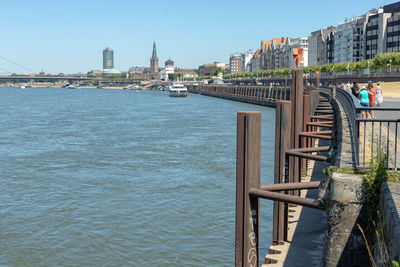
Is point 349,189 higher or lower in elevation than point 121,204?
higher

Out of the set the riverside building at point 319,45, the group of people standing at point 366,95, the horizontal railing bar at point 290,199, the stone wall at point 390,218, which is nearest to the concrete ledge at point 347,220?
the stone wall at point 390,218

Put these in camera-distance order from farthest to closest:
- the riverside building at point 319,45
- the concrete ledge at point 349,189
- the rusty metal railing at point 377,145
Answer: the riverside building at point 319,45 < the rusty metal railing at point 377,145 < the concrete ledge at point 349,189

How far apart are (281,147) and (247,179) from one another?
350cm

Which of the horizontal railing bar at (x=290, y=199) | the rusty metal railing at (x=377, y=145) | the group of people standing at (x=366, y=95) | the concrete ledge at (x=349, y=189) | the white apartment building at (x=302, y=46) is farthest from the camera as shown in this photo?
the white apartment building at (x=302, y=46)

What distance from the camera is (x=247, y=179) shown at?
6145mm

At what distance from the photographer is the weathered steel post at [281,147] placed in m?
9.38

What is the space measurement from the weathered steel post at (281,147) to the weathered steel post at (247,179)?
10.3ft

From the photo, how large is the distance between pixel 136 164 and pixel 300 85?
1371cm

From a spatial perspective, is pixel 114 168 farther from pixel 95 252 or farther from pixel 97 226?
pixel 95 252

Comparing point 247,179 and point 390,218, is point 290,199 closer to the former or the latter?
point 247,179

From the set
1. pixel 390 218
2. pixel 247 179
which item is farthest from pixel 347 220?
pixel 247 179

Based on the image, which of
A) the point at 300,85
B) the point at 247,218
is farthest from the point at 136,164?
the point at 247,218

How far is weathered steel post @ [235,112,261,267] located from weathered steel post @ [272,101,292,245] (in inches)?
124

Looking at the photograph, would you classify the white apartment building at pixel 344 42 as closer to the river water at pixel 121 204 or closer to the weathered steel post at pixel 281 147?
the river water at pixel 121 204
